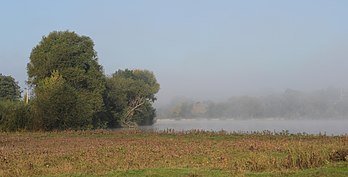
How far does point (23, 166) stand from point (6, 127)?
114ft

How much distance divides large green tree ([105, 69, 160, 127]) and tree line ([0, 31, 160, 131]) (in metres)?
0.17

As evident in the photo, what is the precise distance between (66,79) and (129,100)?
94.2 feet

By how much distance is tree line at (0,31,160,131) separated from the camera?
50312 millimetres

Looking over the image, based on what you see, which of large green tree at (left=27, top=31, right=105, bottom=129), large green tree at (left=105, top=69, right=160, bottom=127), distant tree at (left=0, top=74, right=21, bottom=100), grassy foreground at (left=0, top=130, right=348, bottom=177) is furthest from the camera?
distant tree at (left=0, top=74, right=21, bottom=100)

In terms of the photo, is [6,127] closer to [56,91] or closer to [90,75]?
[56,91]

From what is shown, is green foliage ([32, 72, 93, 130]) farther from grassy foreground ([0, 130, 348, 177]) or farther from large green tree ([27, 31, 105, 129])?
grassy foreground ([0, 130, 348, 177])

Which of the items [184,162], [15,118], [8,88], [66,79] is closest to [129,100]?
[8,88]

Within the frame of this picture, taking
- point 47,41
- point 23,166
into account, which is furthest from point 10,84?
point 23,166

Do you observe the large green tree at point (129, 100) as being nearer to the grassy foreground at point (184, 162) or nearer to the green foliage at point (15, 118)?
the green foliage at point (15, 118)

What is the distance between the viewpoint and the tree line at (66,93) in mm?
50312

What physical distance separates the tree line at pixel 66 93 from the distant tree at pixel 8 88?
24.7m

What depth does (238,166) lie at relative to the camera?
15492 mm

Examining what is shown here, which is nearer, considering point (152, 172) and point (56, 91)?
point (152, 172)

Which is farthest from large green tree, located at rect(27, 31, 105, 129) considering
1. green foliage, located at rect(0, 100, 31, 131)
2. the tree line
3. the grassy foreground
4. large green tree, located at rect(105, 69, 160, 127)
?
the grassy foreground
